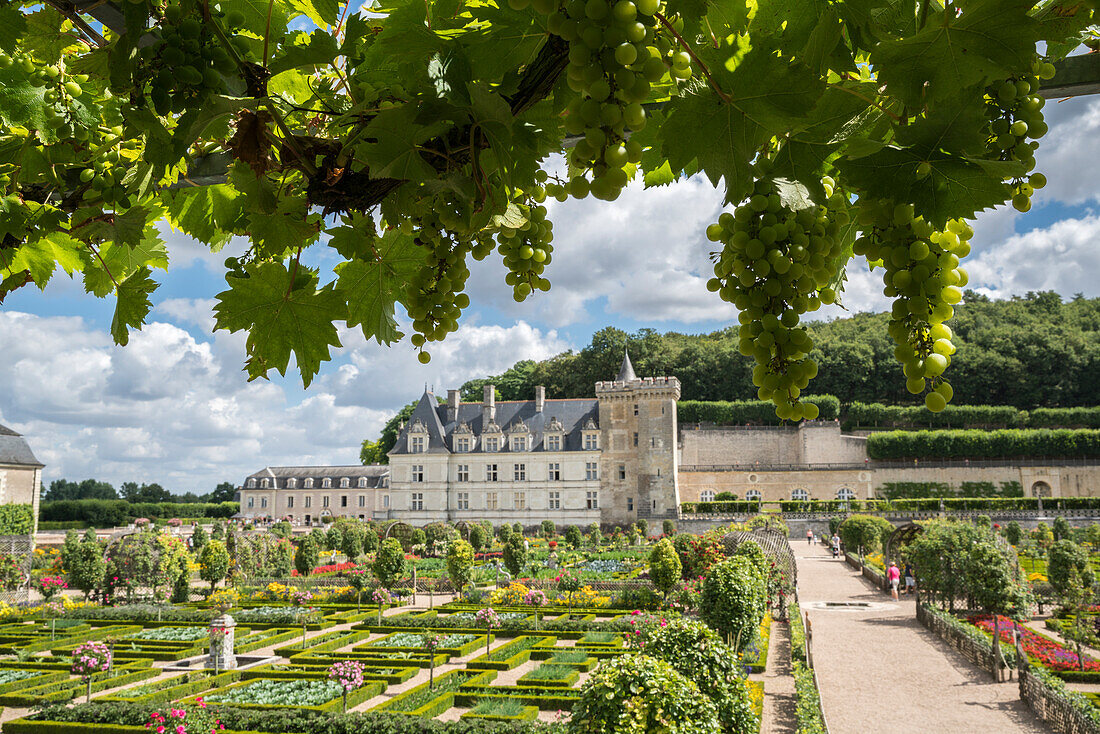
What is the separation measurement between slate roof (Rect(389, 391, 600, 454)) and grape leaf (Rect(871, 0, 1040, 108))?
37.2 m

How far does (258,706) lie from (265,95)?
1077 centimetres

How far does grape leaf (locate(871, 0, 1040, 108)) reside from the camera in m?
0.70

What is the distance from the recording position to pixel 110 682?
37.3ft

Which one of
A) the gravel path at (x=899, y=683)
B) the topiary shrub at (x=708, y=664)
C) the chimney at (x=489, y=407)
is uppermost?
the chimney at (x=489, y=407)

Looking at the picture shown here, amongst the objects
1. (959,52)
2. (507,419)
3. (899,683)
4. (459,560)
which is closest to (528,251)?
(959,52)

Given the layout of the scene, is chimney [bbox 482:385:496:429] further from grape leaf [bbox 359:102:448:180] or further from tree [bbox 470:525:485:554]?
grape leaf [bbox 359:102:448:180]

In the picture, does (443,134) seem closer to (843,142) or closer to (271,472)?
(843,142)

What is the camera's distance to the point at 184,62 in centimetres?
91

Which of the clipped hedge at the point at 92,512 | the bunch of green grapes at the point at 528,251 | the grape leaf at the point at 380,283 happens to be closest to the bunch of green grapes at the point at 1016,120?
the bunch of green grapes at the point at 528,251

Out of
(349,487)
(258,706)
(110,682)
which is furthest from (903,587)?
(349,487)

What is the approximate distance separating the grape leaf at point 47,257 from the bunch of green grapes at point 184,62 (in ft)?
3.84

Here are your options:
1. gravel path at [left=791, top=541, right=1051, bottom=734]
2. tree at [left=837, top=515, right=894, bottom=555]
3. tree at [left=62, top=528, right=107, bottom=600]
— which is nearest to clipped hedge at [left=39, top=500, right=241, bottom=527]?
tree at [left=62, top=528, right=107, bottom=600]

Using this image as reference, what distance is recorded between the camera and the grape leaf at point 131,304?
1.85 m

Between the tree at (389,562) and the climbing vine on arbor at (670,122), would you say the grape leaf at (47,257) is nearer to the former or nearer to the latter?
the climbing vine on arbor at (670,122)
